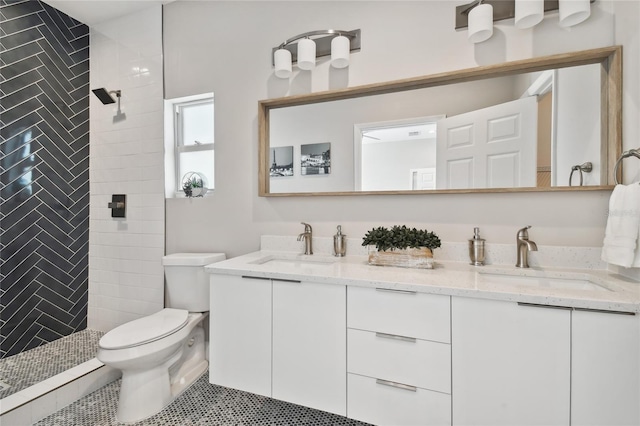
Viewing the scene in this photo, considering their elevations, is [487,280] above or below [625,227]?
below

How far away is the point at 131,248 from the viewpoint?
2.40 metres

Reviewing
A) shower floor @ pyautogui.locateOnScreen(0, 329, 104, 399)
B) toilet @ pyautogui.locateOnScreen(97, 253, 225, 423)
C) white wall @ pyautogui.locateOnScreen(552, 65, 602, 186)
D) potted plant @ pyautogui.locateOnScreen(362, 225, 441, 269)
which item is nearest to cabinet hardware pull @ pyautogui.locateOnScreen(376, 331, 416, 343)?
potted plant @ pyautogui.locateOnScreen(362, 225, 441, 269)

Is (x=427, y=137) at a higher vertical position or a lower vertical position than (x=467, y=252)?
higher

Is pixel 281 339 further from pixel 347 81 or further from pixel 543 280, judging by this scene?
pixel 347 81

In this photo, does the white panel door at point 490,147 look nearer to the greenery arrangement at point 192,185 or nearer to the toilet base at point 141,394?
the greenery arrangement at point 192,185

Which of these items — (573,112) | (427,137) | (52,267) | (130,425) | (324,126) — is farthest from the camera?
(52,267)

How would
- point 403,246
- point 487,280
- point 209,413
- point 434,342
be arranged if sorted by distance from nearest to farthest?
point 434,342 → point 487,280 → point 403,246 → point 209,413

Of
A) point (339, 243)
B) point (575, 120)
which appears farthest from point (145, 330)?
point (575, 120)

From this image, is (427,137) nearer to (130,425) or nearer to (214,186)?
(214,186)

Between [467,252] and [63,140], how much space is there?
2.96 metres

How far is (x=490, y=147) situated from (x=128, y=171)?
2502 mm

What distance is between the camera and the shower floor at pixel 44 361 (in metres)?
1.78

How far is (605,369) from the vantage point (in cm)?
97

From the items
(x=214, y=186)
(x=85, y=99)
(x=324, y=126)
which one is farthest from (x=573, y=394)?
(x=85, y=99)
